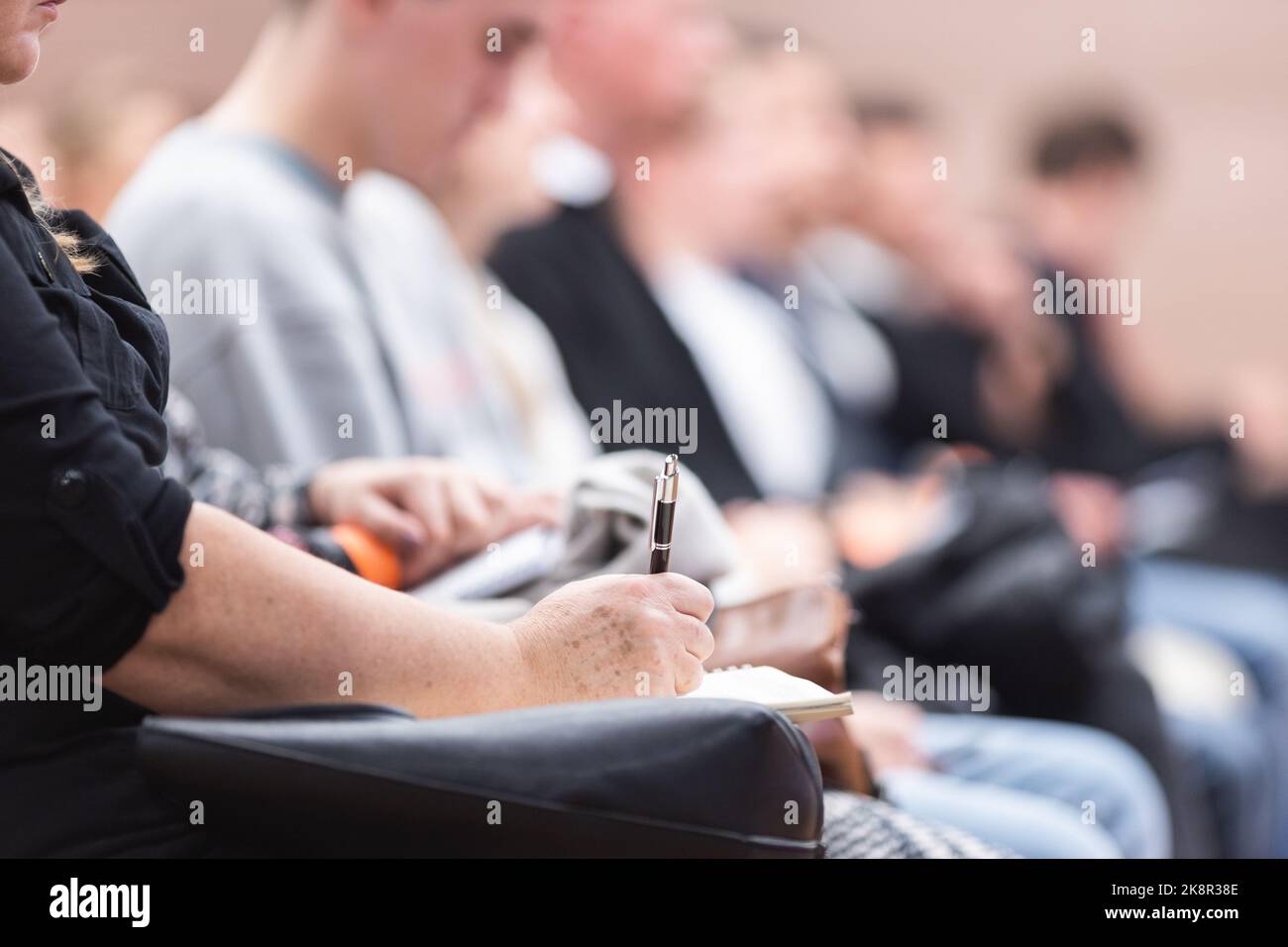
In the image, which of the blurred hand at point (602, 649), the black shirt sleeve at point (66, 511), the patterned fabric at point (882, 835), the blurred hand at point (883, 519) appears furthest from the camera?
the blurred hand at point (883, 519)

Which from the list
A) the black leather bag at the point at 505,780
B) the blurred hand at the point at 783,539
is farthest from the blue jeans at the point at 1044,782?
the black leather bag at the point at 505,780

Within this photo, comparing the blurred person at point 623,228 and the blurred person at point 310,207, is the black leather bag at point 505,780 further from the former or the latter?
the blurred person at point 623,228

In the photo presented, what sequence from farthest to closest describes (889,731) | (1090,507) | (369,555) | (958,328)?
(958,328), (1090,507), (889,731), (369,555)

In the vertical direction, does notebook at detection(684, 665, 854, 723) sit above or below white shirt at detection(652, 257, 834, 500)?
below

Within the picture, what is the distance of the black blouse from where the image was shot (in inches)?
28.7

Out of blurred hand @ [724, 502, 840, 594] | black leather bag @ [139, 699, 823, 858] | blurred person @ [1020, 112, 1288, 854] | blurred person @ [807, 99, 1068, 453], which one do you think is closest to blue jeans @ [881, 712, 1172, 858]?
blurred hand @ [724, 502, 840, 594]

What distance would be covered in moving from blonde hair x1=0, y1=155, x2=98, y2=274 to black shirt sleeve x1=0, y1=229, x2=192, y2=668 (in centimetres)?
14

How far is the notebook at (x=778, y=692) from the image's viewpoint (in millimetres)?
907

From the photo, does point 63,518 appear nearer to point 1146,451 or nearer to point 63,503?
point 63,503

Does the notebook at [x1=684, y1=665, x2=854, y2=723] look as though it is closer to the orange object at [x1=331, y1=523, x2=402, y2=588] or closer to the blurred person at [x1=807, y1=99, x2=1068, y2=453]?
the orange object at [x1=331, y1=523, x2=402, y2=588]

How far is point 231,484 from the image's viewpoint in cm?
130

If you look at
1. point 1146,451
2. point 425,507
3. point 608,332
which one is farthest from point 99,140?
point 1146,451

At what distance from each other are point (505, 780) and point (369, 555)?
0.50 m
